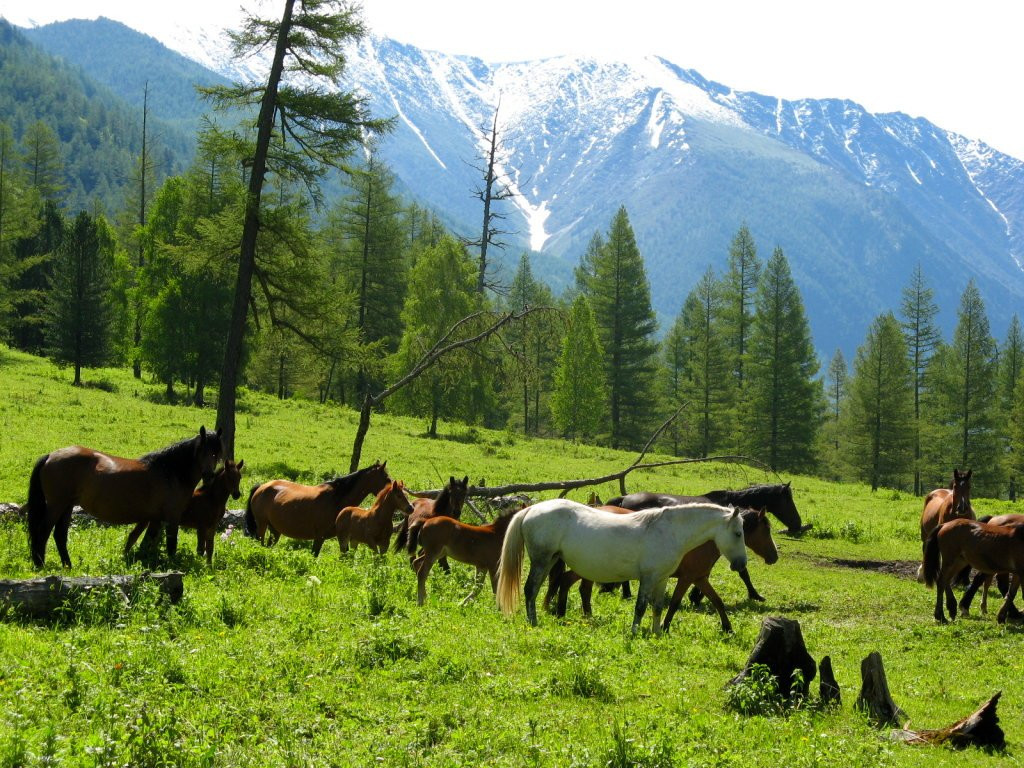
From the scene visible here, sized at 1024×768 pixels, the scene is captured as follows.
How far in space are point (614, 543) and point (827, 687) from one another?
3693 mm

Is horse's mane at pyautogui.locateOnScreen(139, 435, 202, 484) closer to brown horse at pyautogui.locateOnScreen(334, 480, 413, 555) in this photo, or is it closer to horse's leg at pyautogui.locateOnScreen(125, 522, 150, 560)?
horse's leg at pyautogui.locateOnScreen(125, 522, 150, 560)

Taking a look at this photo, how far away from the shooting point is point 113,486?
11344mm

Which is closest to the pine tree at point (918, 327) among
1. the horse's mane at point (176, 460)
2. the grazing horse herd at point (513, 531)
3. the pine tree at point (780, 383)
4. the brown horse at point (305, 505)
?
the pine tree at point (780, 383)

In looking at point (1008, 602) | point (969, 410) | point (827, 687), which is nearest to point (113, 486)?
point (827, 687)

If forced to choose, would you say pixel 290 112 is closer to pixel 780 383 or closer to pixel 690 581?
pixel 690 581

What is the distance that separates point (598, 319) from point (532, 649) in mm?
59995

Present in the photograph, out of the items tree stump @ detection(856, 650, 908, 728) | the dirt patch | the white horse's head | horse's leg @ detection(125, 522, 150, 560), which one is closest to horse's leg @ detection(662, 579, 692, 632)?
the white horse's head

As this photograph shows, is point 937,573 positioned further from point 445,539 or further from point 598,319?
point 598,319

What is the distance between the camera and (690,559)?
12.8m

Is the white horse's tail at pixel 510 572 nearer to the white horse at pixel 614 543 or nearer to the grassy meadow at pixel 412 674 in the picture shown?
the white horse at pixel 614 543

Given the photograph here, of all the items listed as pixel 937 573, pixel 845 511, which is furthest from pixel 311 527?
pixel 845 511

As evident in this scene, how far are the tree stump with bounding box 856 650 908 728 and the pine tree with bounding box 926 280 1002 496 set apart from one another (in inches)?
2535

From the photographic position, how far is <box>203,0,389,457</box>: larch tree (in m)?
23.9

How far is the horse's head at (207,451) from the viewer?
40.0 ft
